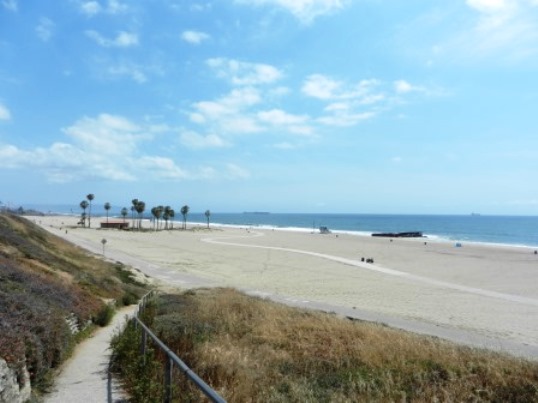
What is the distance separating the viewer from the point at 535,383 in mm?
8055

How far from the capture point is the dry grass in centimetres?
746

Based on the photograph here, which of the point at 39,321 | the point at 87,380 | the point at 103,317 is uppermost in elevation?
the point at 39,321

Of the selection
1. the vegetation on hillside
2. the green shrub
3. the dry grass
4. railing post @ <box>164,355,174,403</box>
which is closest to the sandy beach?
the dry grass

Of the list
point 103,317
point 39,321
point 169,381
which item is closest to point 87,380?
point 39,321

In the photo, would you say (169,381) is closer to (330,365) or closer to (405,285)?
(330,365)

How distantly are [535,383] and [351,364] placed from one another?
3.26 metres

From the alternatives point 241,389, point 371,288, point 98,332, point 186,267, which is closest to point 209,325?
point 98,332

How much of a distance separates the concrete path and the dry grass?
48.1 inches

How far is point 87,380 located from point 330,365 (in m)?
4.58

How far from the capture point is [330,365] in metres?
9.52

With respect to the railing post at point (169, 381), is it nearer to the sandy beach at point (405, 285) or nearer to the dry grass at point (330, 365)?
the dry grass at point (330, 365)

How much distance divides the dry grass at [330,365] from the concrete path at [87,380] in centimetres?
122

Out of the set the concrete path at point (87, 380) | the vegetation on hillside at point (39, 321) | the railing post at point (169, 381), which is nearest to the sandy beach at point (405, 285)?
the concrete path at point (87, 380)

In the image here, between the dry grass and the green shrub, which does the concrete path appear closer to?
the dry grass
